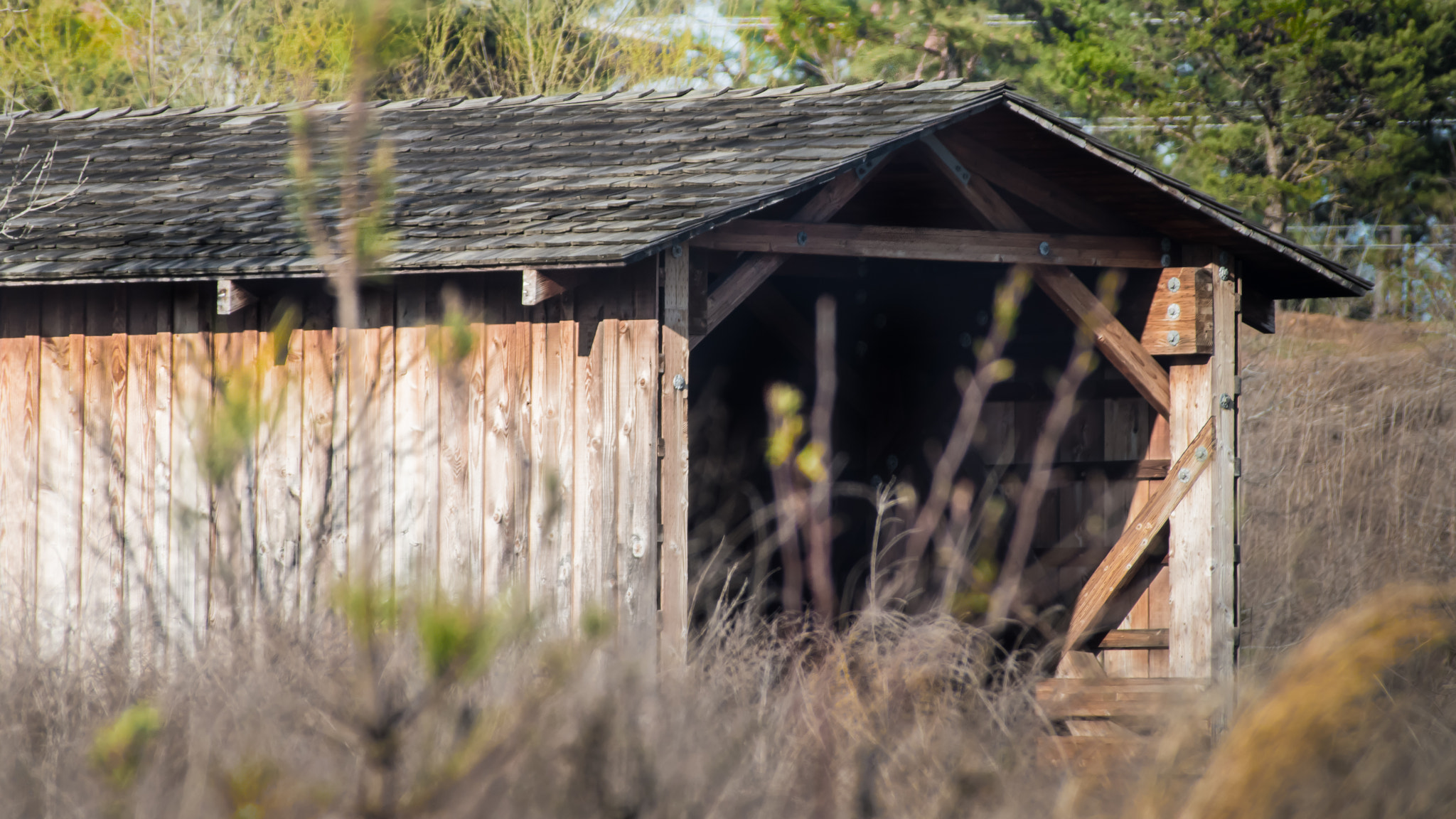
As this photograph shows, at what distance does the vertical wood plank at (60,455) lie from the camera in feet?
23.1

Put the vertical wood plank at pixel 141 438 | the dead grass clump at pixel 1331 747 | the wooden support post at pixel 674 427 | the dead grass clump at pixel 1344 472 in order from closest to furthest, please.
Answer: the dead grass clump at pixel 1331 747
the wooden support post at pixel 674 427
the vertical wood plank at pixel 141 438
the dead grass clump at pixel 1344 472

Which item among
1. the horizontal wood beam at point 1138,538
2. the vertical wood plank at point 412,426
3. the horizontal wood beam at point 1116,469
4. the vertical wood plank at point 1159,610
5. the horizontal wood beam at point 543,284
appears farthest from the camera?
the horizontal wood beam at point 1116,469

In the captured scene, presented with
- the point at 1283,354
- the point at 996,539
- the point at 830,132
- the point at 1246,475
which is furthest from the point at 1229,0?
the point at 830,132

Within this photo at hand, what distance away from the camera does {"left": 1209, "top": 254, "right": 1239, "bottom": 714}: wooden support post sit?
7.28 metres

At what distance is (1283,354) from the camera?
18.8 metres

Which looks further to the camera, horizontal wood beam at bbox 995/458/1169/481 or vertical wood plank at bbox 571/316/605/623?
horizontal wood beam at bbox 995/458/1169/481

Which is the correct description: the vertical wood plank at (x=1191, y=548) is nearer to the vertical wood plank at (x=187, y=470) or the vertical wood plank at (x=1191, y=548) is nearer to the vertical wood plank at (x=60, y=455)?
the vertical wood plank at (x=187, y=470)

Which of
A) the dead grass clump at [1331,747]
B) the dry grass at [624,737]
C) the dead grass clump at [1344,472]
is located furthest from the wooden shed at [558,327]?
the dead grass clump at [1344,472]

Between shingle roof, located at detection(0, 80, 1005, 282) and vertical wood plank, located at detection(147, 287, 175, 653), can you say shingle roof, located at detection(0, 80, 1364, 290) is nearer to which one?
shingle roof, located at detection(0, 80, 1005, 282)

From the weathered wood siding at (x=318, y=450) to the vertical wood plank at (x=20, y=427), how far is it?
0.01m

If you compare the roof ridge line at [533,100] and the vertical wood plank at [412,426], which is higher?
the roof ridge line at [533,100]

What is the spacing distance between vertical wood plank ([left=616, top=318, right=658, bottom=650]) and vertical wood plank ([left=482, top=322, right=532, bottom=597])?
1.62 feet

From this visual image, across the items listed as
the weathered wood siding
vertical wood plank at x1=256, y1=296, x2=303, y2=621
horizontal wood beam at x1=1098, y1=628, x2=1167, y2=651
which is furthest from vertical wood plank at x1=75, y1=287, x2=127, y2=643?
horizontal wood beam at x1=1098, y1=628, x2=1167, y2=651

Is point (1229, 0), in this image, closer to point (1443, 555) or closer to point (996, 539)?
point (1443, 555)
